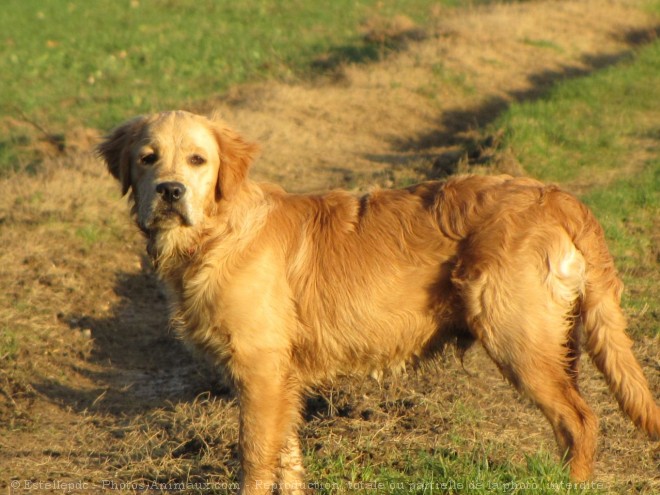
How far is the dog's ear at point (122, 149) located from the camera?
5.01m

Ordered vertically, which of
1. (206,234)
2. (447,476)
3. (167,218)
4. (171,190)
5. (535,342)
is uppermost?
(171,190)

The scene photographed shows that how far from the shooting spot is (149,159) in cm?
484

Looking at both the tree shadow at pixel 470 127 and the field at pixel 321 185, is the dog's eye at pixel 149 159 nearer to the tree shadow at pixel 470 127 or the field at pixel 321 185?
the field at pixel 321 185

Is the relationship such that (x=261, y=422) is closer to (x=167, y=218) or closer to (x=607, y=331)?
(x=167, y=218)

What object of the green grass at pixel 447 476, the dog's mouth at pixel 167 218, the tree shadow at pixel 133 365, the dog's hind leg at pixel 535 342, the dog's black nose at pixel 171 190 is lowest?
the tree shadow at pixel 133 365

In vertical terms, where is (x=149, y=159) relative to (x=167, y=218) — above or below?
above

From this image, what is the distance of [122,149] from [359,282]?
5.06 feet

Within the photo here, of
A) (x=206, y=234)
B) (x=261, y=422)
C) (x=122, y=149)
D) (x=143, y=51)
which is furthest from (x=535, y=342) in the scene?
(x=143, y=51)

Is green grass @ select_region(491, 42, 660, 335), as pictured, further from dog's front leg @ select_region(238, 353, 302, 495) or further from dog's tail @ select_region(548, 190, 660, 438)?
dog's front leg @ select_region(238, 353, 302, 495)

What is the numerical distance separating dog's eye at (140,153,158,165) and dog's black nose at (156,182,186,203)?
0.26m

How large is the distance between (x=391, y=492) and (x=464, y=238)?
136 cm

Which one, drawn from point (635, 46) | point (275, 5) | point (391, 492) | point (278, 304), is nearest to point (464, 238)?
point (278, 304)

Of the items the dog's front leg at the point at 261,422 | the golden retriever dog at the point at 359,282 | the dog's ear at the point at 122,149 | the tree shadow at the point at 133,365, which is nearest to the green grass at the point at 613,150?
the golden retriever dog at the point at 359,282

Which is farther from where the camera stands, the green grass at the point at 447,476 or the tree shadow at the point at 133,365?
the tree shadow at the point at 133,365
